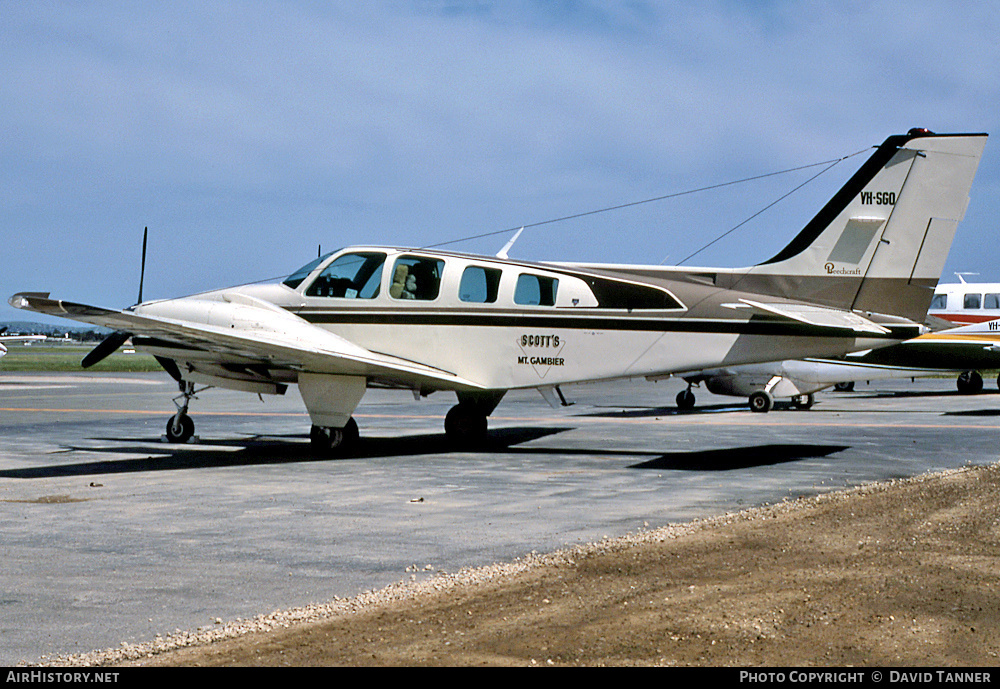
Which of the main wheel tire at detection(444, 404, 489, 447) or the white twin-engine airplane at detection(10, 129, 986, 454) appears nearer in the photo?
the white twin-engine airplane at detection(10, 129, 986, 454)

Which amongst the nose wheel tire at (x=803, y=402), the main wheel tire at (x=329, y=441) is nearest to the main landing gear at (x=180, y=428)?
the main wheel tire at (x=329, y=441)

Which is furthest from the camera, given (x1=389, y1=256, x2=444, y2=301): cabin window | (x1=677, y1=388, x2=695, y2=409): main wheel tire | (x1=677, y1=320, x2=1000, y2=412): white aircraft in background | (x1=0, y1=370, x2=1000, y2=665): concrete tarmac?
(x1=677, y1=388, x2=695, y2=409): main wheel tire

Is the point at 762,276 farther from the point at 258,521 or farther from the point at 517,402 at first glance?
the point at 517,402

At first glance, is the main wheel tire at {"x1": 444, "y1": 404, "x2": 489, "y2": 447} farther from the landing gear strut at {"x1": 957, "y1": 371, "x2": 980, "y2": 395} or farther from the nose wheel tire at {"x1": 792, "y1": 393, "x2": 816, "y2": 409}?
the landing gear strut at {"x1": 957, "y1": 371, "x2": 980, "y2": 395}

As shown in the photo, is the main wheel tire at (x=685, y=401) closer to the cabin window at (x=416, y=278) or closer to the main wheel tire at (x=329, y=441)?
the cabin window at (x=416, y=278)

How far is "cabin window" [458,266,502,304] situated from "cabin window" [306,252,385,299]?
4.30ft

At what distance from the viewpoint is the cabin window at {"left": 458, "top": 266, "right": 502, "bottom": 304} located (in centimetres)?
1470

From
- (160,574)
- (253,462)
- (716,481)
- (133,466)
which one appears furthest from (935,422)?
(160,574)

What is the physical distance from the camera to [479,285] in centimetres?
1475

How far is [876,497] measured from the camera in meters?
9.83

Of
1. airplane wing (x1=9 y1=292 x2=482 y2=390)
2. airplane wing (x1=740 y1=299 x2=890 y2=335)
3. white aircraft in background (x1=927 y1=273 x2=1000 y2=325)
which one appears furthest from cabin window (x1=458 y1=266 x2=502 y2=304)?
white aircraft in background (x1=927 y1=273 x2=1000 y2=325)

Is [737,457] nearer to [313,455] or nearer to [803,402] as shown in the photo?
[313,455]
